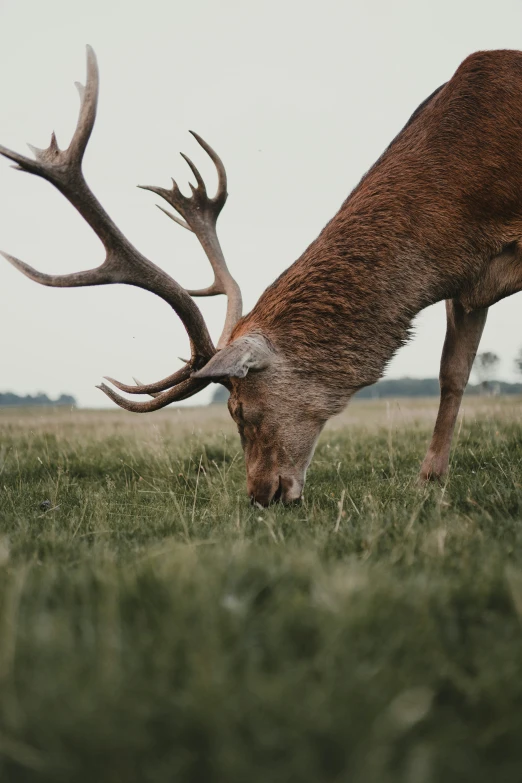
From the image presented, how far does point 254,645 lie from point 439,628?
1.44 feet

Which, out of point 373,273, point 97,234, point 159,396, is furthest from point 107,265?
point 373,273

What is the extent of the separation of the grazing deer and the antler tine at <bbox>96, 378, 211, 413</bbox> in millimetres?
214

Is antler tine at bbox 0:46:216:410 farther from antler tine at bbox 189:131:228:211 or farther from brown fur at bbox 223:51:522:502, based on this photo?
antler tine at bbox 189:131:228:211

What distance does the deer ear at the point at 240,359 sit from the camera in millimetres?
3814

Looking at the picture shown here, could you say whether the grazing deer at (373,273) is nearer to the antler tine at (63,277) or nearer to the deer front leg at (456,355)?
the antler tine at (63,277)

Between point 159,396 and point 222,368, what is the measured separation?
1.15 m

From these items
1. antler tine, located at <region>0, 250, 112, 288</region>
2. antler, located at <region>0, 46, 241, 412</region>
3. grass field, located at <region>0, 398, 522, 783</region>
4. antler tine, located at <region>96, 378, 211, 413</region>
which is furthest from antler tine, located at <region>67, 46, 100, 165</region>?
grass field, located at <region>0, 398, 522, 783</region>

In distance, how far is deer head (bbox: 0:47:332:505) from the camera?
3.75 m

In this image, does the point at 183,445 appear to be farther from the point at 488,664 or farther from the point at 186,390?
the point at 488,664

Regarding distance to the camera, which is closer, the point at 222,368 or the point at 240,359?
the point at 222,368

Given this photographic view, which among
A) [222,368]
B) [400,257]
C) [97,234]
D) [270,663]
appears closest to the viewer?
[270,663]

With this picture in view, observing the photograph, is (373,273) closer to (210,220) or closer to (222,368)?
(222,368)

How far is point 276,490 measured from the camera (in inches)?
169

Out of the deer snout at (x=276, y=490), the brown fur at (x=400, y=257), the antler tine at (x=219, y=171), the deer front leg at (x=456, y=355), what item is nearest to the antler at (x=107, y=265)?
the brown fur at (x=400, y=257)
